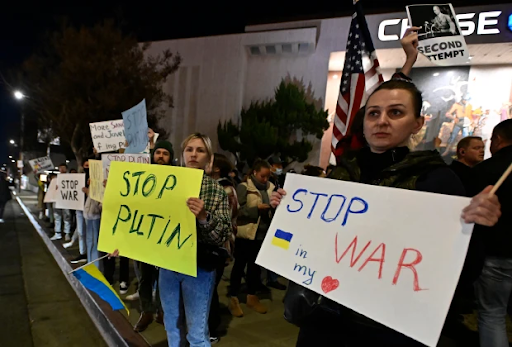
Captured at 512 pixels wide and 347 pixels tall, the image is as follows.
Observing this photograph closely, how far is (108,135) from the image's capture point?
5086mm

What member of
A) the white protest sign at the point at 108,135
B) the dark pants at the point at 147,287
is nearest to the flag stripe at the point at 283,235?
the dark pants at the point at 147,287

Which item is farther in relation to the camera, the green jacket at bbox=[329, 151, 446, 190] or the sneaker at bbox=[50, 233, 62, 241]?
the sneaker at bbox=[50, 233, 62, 241]

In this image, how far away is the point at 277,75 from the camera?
19.9 meters

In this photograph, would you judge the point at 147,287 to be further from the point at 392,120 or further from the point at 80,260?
the point at 392,120

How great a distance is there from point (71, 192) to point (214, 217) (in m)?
4.10

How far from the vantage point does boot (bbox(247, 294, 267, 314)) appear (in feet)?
14.9

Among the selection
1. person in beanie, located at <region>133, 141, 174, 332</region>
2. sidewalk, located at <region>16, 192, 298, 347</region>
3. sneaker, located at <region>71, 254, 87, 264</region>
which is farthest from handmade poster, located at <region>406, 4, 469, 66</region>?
sneaker, located at <region>71, 254, 87, 264</region>

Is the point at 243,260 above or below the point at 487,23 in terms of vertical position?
below

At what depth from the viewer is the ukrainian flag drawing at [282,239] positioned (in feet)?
5.65

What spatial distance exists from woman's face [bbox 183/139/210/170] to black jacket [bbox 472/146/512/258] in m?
2.10

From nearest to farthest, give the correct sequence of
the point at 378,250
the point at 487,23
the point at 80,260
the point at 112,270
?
the point at 378,250 < the point at 112,270 < the point at 80,260 < the point at 487,23

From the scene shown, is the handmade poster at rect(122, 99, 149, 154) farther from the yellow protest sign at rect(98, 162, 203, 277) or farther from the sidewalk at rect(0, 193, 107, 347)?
the sidewalk at rect(0, 193, 107, 347)

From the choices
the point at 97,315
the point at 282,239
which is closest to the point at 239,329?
the point at 97,315

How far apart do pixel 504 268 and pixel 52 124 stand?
22.7m
